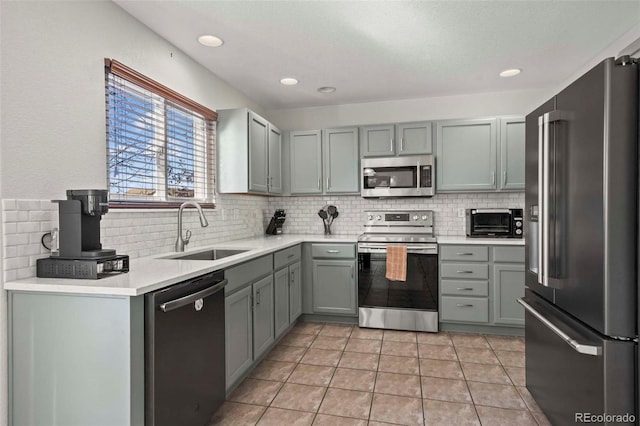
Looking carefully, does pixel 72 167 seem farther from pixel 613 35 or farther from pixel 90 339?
pixel 613 35

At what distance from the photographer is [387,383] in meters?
2.46

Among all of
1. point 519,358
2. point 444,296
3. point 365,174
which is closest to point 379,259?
point 444,296

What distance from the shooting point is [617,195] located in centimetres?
137

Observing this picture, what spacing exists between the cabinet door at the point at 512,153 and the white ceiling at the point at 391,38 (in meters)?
0.44

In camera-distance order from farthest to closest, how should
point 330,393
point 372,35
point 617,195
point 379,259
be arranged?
point 379,259
point 372,35
point 330,393
point 617,195

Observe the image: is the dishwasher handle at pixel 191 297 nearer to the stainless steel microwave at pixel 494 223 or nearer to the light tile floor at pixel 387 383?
the light tile floor at pixel 387 383

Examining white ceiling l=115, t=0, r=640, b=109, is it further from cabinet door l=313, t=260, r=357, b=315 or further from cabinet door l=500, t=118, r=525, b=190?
cabinet door l=313, t=260, r=357, b=315

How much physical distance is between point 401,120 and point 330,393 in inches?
121

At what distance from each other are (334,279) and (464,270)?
1303mm

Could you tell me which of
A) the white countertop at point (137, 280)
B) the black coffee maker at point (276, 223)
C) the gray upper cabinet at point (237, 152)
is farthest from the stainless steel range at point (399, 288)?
the white countertop at point (137, 280)

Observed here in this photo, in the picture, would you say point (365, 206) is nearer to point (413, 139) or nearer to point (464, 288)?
point (413, 139)

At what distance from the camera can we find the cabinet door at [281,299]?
2988mm

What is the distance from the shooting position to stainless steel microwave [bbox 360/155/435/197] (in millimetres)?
3773

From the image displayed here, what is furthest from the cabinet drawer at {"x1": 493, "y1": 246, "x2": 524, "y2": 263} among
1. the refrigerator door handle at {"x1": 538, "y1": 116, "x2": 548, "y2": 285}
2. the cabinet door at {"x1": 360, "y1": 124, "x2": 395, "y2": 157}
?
the refrigerator door handle at {"x1": 538, "y1": 116, "x2": 548, "y2": 285}
